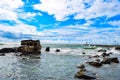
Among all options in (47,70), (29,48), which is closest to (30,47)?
(29,48)

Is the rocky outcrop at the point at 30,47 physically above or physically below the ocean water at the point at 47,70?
above

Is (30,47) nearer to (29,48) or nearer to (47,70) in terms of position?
A: (29,48)

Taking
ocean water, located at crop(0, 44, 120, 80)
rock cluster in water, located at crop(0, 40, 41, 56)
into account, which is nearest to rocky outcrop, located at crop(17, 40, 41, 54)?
rock cluster in water, located at crop(0, 40, 41, 56)

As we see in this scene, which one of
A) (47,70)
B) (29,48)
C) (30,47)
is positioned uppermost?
(30,47)

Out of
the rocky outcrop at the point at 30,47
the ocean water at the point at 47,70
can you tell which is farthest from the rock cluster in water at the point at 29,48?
the ocean water at the point at 47,70

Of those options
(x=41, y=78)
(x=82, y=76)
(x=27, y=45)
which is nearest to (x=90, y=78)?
(x=82, y=76)

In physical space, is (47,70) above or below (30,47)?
below

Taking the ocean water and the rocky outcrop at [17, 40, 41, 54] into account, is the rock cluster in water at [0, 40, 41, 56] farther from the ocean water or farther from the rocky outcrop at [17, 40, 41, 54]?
the ocean water

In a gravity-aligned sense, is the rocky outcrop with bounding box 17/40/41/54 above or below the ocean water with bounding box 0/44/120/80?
above

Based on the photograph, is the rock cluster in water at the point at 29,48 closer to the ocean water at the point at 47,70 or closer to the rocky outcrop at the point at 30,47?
the rocky outcrop at the point at 30,47

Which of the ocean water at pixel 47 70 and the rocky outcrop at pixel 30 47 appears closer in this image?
the ocean water at pixel 47 70

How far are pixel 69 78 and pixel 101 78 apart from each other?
410 centimetres

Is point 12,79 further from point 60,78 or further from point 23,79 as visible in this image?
point 60,78

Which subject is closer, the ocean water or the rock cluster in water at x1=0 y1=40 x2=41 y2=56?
the ocean water
